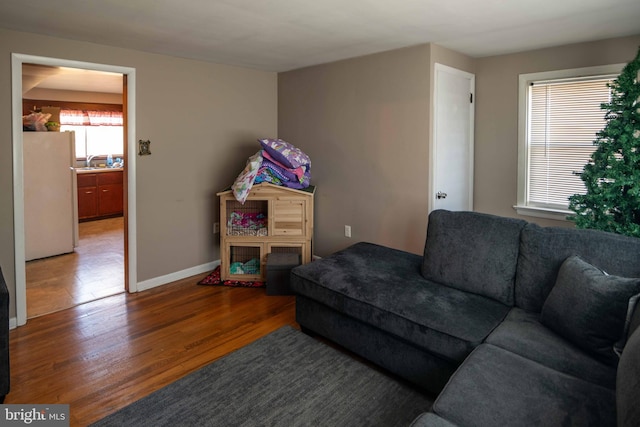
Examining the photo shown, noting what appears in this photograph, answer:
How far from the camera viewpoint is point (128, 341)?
9.59ft

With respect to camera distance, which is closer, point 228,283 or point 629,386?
point 629,386

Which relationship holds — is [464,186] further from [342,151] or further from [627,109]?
[627,109]

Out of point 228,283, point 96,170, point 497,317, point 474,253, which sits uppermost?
point 96,170

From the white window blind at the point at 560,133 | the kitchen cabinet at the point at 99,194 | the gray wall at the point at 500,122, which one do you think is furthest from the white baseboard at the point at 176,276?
the kitchen cabinet at the point at 99,194

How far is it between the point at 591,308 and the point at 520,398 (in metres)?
A: 0.62

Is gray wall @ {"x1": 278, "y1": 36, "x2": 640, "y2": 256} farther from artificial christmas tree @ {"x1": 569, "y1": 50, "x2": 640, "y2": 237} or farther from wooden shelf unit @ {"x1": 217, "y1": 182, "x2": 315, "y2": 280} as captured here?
artificial christmas tree @ {"x1": 569, "y1": 50, "x2": 640, "y2": 237}

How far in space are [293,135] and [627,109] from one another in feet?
10.2

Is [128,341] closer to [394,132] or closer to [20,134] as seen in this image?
[20,134]

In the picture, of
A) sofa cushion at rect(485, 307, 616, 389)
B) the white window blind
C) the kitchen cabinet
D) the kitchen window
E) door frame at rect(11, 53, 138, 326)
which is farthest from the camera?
the kitchen window

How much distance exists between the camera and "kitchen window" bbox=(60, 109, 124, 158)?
734cm

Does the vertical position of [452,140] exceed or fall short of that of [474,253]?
it exceeds it

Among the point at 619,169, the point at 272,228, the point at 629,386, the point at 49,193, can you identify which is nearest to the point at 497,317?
the point at 629,386

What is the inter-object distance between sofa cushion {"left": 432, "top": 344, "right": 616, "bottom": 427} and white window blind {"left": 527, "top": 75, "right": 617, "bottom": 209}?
2300 millimetres

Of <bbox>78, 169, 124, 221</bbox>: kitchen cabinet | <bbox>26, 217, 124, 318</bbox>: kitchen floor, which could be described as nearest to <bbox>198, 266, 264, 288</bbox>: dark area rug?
<bbox>26, 217, 124, 318</bbox>: kitchen floor
